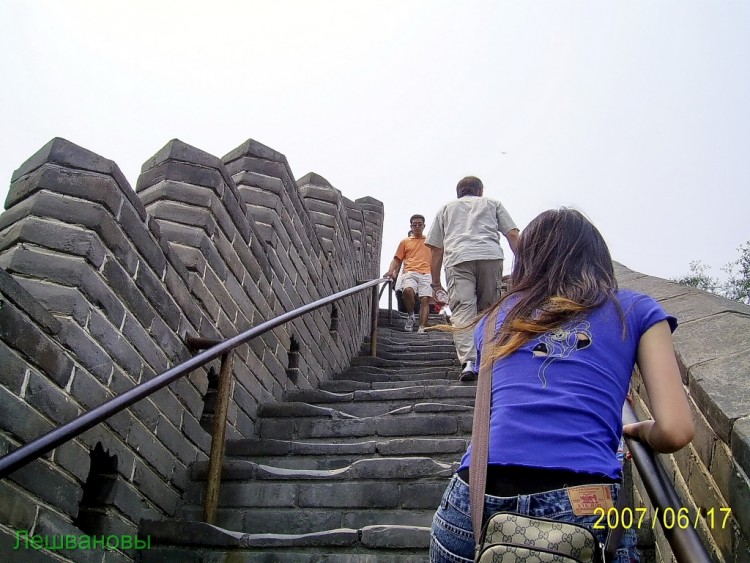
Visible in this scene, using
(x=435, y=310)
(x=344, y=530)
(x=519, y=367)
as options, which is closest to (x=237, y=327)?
(x=344, y=530)

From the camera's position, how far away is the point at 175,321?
11.9 ft

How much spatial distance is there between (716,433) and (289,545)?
165 centimetres

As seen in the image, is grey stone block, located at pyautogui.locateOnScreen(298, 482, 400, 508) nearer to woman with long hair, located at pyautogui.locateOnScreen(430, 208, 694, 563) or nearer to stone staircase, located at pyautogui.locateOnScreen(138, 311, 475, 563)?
stone staircase, located at pyautogui.locateOnScreen(138, 311, 475, 563)

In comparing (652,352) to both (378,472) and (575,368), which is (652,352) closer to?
(575,368)

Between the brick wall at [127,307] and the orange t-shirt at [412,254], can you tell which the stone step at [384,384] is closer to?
the brick wall at [127,307]

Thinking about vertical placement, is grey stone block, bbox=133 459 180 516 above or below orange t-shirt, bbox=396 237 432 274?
below

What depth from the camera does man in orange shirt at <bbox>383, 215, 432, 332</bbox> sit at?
9.25 m

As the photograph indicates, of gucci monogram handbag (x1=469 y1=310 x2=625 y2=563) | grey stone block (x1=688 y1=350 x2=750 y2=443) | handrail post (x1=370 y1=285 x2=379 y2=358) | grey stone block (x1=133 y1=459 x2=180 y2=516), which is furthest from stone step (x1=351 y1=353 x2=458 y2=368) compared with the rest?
gucci monogram handbag (x1=469 y1=310 x2=625 y2=563)

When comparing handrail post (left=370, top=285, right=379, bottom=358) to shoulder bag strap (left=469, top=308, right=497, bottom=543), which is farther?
handrail post (left=370, top=285, right=379, bottom=358)

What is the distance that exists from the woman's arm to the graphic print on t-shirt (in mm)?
133

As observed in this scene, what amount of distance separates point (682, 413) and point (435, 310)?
349 inches

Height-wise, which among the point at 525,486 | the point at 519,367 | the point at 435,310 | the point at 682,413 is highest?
the point at 435,310
